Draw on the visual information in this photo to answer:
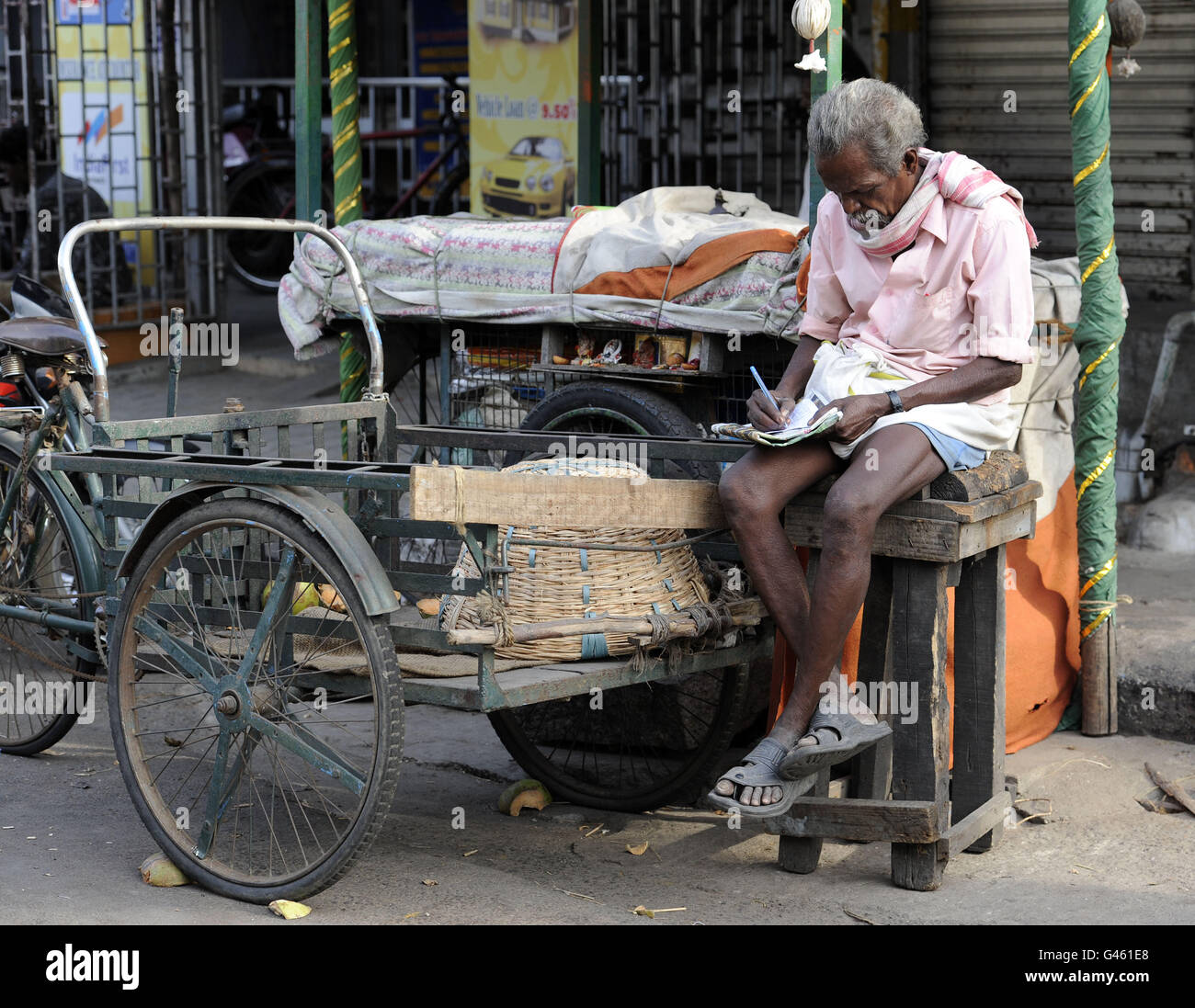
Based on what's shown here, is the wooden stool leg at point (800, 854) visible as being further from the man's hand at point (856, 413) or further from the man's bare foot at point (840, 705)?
the man's hand at point (856, 413)

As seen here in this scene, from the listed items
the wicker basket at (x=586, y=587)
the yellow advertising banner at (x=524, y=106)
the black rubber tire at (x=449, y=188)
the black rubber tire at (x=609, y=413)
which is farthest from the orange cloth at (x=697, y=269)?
the black rubber tire at (x=449, y=188)

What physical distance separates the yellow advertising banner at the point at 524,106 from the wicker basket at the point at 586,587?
444 cm

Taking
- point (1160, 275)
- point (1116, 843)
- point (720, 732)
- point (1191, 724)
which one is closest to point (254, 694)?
point (720, 732)

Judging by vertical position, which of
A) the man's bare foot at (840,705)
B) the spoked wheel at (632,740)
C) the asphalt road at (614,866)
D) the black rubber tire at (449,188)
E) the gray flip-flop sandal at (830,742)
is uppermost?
the black rubber tire at (449,188)

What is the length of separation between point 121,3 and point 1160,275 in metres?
6.35

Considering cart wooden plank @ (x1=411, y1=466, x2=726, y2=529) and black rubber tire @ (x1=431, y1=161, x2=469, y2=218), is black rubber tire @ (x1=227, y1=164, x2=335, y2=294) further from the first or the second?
cart wooden plank @ (x1=411, y1=466, x2=726, y2=529)

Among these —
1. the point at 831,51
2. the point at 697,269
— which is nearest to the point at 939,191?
the point at 831,51

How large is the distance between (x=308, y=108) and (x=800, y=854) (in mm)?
3971

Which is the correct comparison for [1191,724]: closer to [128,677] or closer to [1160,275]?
[128,677]

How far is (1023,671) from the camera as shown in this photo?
437 centimetres

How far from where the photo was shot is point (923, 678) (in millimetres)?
3332

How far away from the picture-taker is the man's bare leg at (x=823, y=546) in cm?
320

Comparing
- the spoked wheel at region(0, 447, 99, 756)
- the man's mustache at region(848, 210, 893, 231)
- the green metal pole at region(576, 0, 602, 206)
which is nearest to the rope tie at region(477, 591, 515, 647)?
the man's mustache at region(848, 210, 893, 231)

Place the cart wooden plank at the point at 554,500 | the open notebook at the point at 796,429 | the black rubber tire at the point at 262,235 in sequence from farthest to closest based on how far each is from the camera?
the black rubber tire at the point at 262,235
the open notebook at the point at 796,429
the cart wooden plank at the point at 554,500
